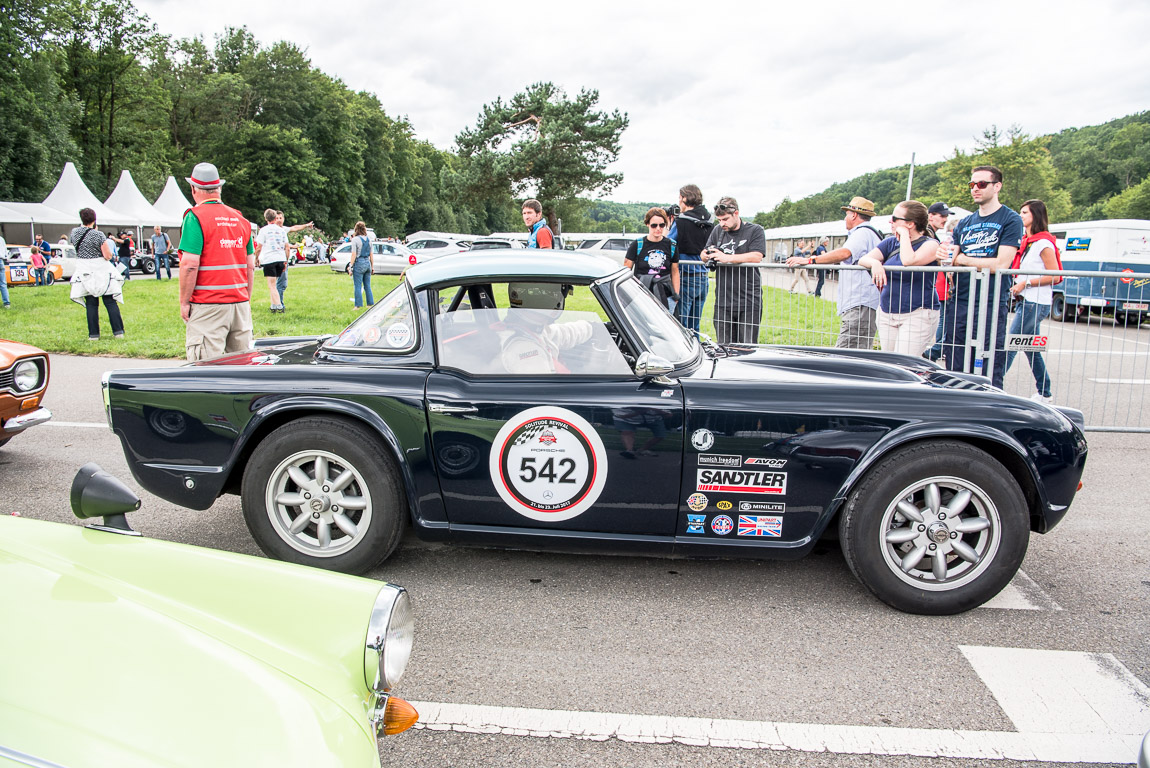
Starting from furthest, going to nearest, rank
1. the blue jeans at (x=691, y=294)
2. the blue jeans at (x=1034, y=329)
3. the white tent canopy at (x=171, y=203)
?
1. the white tent canopy at (x=171, y=203)
2. the blue jeans at (x=691, y=294)
3. the blue jeans at (x=1034, y=329)

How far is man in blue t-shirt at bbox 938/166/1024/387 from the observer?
5.76 metres

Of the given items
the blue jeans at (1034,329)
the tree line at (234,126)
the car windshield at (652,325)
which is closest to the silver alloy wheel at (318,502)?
the car windshield at (652,325)

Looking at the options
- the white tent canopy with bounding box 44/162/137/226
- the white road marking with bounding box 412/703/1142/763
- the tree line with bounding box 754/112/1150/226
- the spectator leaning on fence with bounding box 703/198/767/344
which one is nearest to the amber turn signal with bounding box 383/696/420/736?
the white road marking with bounding box 412/703/1142/763

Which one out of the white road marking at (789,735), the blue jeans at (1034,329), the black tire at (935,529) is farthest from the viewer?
the blue jeans at (1034,329)

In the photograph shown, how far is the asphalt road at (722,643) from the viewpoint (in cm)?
226

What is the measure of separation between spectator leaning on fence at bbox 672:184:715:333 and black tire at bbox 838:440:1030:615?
4.56m

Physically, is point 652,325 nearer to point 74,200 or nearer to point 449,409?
point 449,409

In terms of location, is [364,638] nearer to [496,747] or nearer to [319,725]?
[319,725]

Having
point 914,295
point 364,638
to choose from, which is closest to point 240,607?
point 364,638

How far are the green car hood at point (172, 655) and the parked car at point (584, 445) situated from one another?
120cm

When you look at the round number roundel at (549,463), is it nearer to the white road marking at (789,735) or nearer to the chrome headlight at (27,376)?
the white road marking at (789,735)

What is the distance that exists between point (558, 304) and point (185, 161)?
60.4m

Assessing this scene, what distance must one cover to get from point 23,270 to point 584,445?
78.6ft

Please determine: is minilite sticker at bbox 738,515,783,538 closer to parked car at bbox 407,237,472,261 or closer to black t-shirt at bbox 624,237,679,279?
black t-shirt at bbox 624,237,679,279
